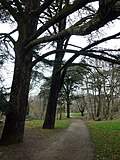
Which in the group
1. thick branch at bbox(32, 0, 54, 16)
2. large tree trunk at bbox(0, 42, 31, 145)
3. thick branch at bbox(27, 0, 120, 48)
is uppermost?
thick branch at bbox(32, 0, 54, 16)

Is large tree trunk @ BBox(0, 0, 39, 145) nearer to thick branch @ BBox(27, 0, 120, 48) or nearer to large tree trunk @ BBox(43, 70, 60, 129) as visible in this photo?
thick branch @ BBox(27, 0, 120, 48)

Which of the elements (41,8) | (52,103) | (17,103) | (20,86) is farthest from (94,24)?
(52,103)

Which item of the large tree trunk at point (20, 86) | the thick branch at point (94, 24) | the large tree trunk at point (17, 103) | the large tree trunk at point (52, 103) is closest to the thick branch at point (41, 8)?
the large tree trunk at point (20, 86)

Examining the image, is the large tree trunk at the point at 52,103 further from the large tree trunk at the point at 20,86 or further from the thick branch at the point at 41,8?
the thick branch at the point at 41,8

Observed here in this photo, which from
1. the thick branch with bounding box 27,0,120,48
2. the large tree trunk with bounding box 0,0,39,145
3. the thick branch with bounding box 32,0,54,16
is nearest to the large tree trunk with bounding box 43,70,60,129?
the large tree trunk with bounding box 0,0,39,145

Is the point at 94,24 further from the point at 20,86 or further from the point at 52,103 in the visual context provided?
the point at 52,103

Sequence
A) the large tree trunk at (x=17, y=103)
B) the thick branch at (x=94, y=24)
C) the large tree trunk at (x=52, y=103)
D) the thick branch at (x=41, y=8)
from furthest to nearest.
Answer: the large tree trunk at (x=52, y=103) < the large tree trunk at (x=17, y=103) < the thick branch at (x=41, y=8) < the thick branch at (x=94, y=24)

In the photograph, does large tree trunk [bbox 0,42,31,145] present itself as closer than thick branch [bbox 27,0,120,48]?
No

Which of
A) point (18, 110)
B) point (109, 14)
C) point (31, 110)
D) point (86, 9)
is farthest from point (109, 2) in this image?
point (31, 110)

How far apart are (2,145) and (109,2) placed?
22.4 feet

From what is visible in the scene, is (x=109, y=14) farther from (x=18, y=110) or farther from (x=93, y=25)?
(x=18, y=110)

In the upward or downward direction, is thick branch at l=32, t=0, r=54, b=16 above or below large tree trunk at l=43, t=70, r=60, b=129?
above

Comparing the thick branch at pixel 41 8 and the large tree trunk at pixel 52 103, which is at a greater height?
the thick branch at pixel 41 8

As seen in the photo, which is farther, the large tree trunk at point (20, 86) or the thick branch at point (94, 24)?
the large tree trunk at point (20, 86)
